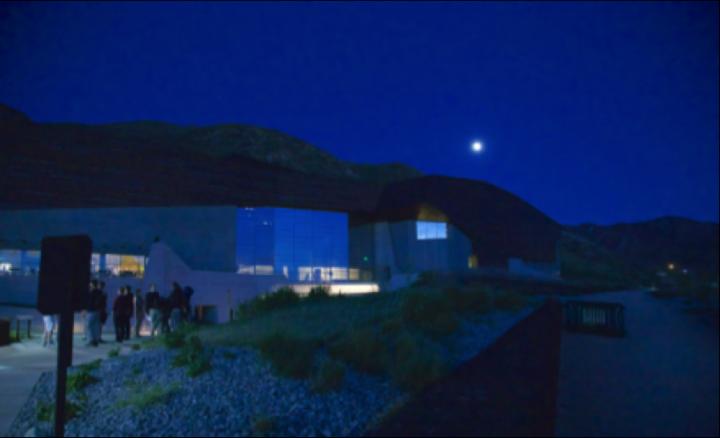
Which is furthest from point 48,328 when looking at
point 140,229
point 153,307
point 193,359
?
point 140,229

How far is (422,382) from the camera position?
682 centimetres

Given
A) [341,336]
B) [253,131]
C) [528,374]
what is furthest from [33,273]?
[253,131]

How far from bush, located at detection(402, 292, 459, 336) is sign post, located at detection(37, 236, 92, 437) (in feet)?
22.6

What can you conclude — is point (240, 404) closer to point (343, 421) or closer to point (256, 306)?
point (343, 421)

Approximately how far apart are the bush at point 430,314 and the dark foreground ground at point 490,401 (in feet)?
3.77

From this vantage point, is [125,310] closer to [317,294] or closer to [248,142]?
[317,294]

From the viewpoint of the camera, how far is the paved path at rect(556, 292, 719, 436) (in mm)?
8383

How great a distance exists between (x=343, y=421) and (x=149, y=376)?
10.7 ft

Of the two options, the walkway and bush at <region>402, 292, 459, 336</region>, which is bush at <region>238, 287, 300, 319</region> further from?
bush at <region>402, 292, 459, 336</region>

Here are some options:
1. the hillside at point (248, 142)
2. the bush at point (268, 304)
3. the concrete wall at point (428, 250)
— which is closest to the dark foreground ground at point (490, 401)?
the bush at point (268, 304)

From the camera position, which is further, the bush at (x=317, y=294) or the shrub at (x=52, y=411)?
the bush at (x=317, y=294)

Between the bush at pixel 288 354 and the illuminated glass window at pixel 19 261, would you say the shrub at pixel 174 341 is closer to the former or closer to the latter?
the bush at pixel 288 354

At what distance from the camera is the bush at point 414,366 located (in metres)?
6.79

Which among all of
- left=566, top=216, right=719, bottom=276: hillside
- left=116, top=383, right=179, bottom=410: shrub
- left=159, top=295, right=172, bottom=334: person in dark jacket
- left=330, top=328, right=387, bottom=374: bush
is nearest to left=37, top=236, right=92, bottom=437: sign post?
left=116, top=383, right=179, bottom=410: shrub
